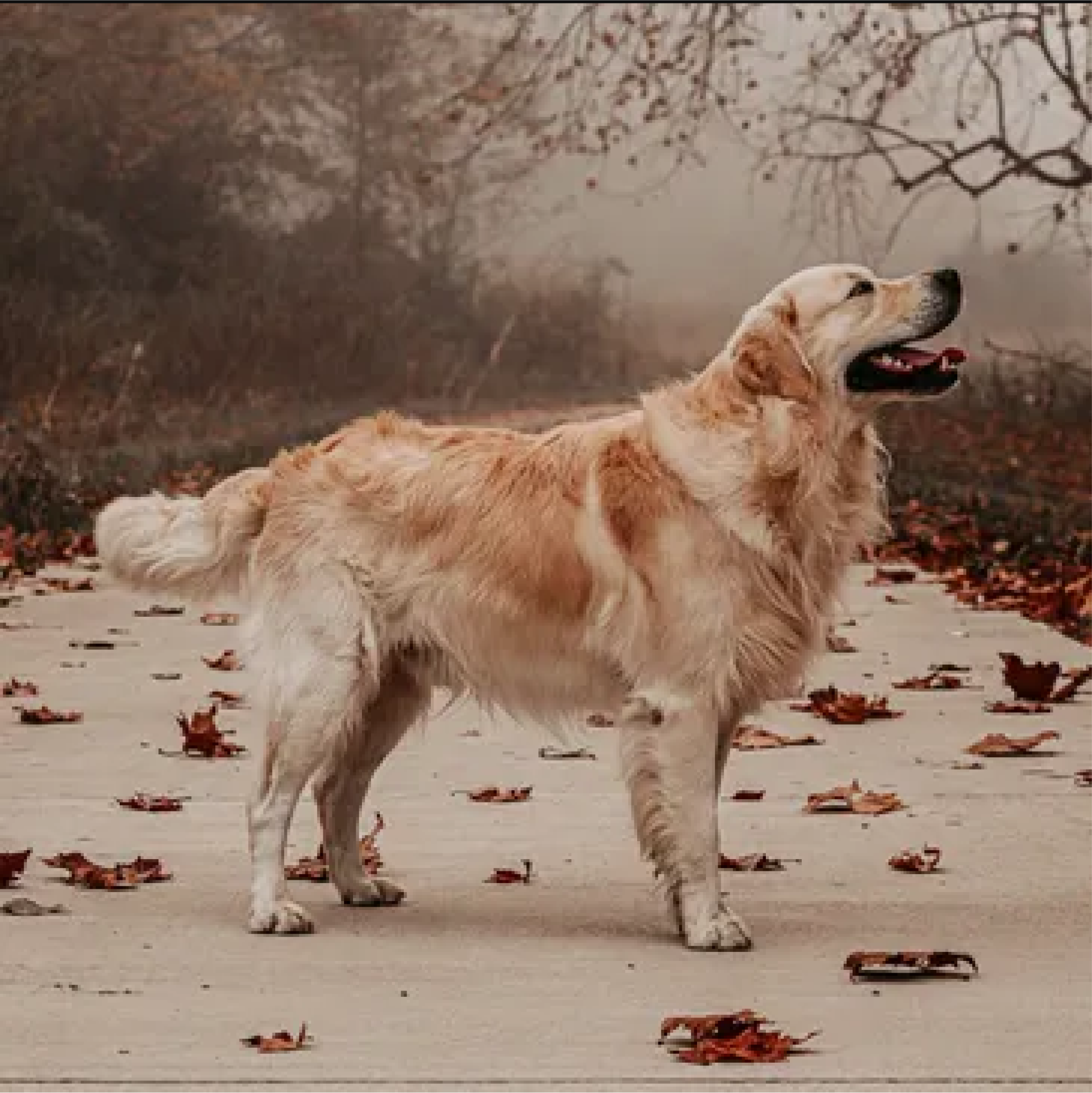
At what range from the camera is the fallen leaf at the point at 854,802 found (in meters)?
8.82

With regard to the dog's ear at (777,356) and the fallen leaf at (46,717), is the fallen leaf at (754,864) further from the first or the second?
the fallen leaf at (46,717)

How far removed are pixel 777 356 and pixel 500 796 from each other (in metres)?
2.31

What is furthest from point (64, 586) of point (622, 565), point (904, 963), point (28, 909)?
point (904, 963)

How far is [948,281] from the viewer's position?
24.1 feet

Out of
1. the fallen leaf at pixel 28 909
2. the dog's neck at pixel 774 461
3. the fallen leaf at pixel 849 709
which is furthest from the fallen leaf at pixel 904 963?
the fallen leaf at pixel 849 709

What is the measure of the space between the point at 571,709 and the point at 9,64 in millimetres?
26918

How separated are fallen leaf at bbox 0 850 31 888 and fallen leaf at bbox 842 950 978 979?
2.38 metres

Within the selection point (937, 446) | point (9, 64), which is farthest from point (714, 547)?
point (9, 64)

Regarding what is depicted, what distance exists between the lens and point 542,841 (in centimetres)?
839

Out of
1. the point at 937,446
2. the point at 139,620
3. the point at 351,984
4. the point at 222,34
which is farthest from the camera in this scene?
the point at 222,34

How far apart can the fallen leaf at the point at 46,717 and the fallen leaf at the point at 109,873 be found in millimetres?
2898

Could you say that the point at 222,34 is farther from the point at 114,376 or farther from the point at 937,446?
the point at 937,446

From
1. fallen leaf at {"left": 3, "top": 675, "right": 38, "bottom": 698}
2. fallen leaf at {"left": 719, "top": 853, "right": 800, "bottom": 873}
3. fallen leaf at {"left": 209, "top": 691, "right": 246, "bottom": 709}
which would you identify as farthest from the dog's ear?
fallen leaf at {"left": 3, "top": 675, "right": 38, "bottom": 698}

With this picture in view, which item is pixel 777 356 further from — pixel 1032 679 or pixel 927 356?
pixel 1032 679
